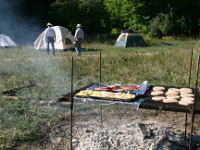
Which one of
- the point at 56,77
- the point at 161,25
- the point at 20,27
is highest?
the point at 161,25

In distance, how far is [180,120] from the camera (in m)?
3.64

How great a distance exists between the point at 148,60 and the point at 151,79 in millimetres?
1353

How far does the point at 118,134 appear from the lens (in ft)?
9.07

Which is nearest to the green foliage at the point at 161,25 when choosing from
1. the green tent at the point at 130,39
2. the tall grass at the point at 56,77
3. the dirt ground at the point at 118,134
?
the green tent at the point at 130,39

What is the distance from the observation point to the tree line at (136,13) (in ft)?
62.8

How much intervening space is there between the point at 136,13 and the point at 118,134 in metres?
20.2

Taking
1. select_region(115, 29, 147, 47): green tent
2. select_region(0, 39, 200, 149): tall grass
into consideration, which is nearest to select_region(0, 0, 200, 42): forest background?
select_region(115, 29, 147, 47): green tent

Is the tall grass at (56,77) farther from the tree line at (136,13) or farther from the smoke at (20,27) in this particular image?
the tree line at (136,13)

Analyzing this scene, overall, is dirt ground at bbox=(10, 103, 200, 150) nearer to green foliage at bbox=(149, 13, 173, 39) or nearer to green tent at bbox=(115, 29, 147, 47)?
green tent at bbox=(115, 29, 147, 47)

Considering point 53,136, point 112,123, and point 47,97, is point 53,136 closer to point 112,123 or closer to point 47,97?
point 112,123

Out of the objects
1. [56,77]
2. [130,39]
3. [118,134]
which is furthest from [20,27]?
[118,134]

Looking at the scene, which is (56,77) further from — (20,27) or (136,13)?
(136,13)

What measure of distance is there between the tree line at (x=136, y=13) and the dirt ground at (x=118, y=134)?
16.0 m

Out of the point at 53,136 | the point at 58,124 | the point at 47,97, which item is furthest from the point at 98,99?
the point at 47,97
